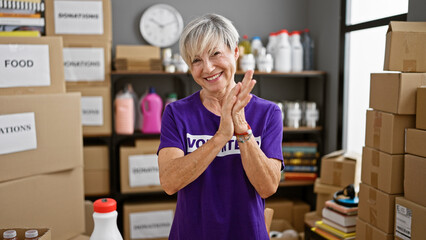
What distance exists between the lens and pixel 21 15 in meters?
2.81

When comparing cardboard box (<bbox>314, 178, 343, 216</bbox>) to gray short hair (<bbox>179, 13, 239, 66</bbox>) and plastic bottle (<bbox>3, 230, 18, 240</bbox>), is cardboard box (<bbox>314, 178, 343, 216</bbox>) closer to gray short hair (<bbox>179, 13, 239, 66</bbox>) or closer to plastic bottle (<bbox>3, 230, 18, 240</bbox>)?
gray short hair (<bbox>179, 13, 239, 66</bbox>)

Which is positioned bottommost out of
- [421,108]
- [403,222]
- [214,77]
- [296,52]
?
[403,222]

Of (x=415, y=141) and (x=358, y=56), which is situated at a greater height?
(x=358, y=56)

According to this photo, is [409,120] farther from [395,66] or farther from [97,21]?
[97,21]

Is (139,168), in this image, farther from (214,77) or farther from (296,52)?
(214,77)

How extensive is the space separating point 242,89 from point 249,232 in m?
0.45

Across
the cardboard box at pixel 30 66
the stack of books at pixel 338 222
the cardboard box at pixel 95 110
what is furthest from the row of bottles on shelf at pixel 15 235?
the cardboard box at pixel 95 110

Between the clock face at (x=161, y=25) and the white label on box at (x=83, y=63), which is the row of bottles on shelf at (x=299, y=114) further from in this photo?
the white label on box at (x=83, y=63)

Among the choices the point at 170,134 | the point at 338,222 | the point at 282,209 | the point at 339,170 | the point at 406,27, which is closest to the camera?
the point at 170,134

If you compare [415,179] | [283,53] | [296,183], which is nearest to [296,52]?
[283,53]

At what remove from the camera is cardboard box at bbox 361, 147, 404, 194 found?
6.01 feet

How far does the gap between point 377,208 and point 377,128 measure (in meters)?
0.36

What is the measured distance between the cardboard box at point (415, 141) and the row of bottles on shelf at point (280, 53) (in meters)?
1.64

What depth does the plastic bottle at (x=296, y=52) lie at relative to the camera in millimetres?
3391
